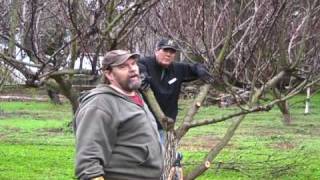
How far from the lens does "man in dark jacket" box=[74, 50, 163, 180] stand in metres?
3.95

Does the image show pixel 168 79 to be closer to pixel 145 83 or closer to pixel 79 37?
pixel 145 83

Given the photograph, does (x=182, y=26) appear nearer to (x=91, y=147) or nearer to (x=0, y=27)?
(x=0, y=27)

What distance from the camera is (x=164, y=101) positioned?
6.67 metres

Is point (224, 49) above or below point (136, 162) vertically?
above

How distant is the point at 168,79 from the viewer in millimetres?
6574

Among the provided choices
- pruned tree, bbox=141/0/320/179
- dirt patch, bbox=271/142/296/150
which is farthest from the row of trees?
dirt patch, bbox=271/142/296/150

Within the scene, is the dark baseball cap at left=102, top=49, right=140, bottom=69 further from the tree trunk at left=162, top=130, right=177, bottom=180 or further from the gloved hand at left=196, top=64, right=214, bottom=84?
the tree trunk at left=162, top=130, right=177, bottom=180

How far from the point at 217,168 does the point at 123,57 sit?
6.87m

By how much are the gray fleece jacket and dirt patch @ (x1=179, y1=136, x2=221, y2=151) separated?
33.0 feet

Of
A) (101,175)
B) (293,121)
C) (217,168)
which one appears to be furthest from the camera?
(293,121)

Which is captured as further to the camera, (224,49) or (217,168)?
(217,168)

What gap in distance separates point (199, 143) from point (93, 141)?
11.6 meters

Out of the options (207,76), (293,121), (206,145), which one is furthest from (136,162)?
(293,121)

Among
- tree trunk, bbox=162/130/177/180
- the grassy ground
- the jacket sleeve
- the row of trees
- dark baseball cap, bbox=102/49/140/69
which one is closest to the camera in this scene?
the jacket sleeve
